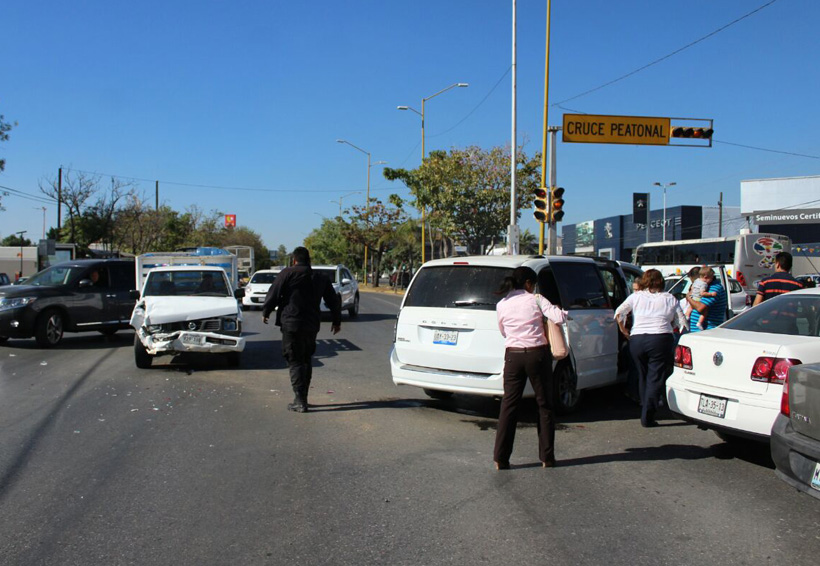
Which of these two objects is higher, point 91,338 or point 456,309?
point 456,309

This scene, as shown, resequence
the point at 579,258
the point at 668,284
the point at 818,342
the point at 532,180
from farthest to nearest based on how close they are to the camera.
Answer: the point at 532,180, the point at 668,284, the point at 579,258, the point at 818,342

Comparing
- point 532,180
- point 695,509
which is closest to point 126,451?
point 695,509

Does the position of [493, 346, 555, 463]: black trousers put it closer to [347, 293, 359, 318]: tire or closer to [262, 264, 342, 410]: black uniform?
[262, 264, 342, 410]: black uniform

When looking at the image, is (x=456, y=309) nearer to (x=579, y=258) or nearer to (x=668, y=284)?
(x=579, y=258)

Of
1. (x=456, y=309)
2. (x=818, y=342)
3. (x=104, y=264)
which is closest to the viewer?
(x=818, y=342)

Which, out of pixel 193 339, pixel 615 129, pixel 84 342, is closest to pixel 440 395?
pixel 193 339

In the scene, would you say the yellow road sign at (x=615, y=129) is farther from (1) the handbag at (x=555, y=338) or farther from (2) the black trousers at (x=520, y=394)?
(2) the black trousers at (x=520, y=394)

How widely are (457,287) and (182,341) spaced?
196 inches

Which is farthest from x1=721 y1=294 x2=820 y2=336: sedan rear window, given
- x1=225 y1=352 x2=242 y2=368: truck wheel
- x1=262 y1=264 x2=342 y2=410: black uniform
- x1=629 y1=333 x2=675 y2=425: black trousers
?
x1=225 y1=352 x2=242 y2=368: truck wheel

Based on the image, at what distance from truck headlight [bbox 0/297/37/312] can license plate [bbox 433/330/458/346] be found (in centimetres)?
960

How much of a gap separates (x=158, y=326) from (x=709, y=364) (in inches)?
316

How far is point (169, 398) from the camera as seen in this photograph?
8.74 meters

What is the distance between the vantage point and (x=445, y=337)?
24.9 ft

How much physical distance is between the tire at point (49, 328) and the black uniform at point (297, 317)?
311 inches
